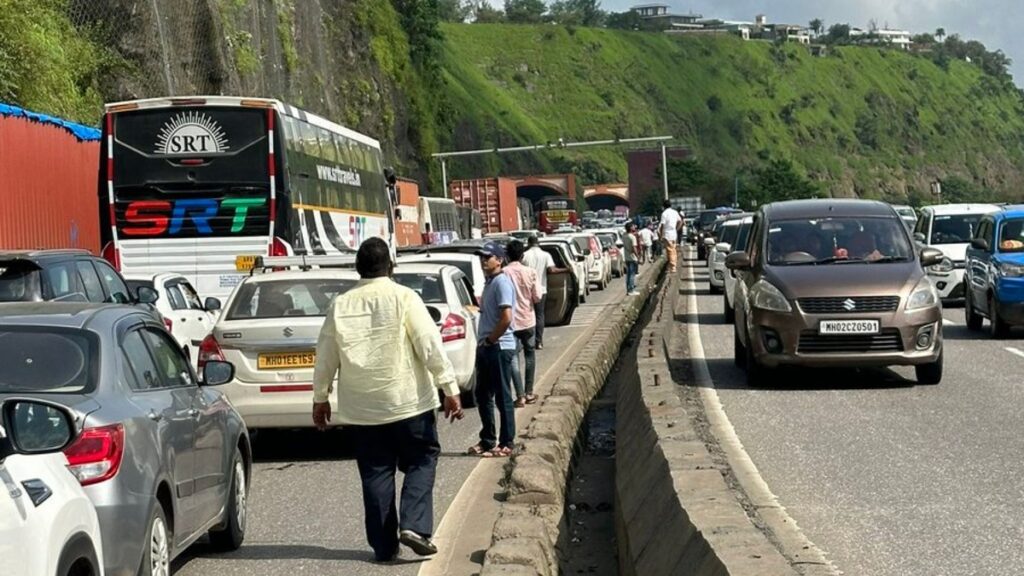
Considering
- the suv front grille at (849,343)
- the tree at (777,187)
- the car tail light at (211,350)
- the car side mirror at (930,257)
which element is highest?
the tree at (777,187)

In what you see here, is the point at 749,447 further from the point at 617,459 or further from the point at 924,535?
the point at 924,535

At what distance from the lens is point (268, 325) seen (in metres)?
14.0

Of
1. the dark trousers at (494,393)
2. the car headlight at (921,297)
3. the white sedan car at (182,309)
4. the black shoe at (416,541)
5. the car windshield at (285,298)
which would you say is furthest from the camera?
the white sedan car at (182,309)

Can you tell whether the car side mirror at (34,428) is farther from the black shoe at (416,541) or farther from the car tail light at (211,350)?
the car tail light at (211,350)

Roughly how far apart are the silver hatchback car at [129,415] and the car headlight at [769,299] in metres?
9.03

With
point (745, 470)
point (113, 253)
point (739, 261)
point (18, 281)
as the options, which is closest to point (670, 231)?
point (113, 253)

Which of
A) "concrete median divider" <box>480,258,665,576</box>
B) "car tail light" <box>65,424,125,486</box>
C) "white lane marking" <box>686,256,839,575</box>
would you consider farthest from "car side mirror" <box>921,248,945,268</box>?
"car tail light" <box>65,424,125,486</box>

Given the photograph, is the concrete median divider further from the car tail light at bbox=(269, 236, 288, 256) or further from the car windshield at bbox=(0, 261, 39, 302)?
the car tail light at bbox=(269, 236, 288, 256)

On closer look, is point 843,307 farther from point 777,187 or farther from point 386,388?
point 777,187

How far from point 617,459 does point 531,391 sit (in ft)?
15.5

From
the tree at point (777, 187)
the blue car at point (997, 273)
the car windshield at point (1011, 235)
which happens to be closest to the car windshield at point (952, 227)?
the blue car at point (997, 273)

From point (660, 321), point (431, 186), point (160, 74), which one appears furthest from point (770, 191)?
point (660, 321)

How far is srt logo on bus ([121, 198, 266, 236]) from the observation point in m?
23.8

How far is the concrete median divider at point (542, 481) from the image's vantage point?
8367 mm
